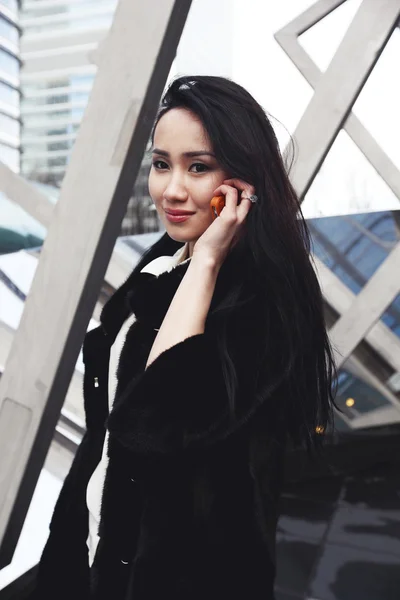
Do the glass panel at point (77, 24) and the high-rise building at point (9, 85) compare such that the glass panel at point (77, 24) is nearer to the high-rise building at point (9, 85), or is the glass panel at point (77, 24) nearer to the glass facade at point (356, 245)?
the high-rise building at point (9, 85)

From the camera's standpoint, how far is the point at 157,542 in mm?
962

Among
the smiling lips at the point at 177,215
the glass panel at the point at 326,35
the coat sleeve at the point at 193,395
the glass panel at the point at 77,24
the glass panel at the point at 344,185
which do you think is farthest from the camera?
the glass panel at the point at 344,185

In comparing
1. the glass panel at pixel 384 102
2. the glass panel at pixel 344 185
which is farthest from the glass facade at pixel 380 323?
the glass panel at pixel 384 102

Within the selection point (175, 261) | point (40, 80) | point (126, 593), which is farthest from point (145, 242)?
point (126, 593)

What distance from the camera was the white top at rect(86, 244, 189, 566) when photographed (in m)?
1.13

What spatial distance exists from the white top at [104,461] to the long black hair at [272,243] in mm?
210

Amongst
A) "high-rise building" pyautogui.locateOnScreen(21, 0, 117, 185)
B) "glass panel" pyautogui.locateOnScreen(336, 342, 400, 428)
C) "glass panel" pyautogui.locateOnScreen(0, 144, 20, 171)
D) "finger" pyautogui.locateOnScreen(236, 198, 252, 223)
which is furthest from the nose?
"glass panel" pyautogui.locateOnScreen(336, 342, 400, 428)

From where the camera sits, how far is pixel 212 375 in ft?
3.19

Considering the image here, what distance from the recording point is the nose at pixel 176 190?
3.38ft

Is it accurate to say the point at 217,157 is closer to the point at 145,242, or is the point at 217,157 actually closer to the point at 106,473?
the point at 106,473

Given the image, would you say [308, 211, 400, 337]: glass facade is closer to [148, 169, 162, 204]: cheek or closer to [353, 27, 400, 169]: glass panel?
[353, 27, 400, 169]: glass panel

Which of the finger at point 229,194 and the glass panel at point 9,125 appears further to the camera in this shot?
the glass panel at point 9,125

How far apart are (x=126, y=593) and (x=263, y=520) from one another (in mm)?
283

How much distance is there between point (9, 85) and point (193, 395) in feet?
4.78
